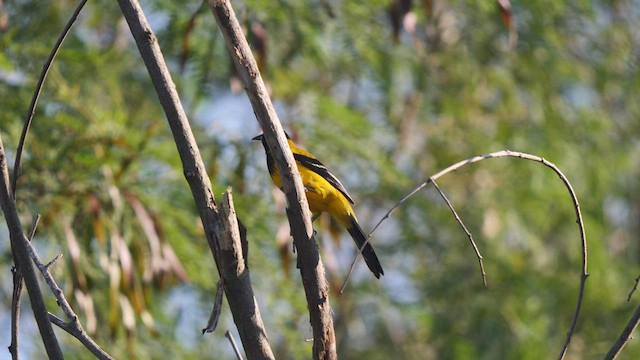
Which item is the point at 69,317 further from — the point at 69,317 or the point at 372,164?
the point at 372,164

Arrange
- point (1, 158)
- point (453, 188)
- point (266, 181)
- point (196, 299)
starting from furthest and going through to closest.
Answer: point (453, 188), point (196, 299), point (266, 181), point (1, 158)

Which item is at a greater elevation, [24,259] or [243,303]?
[24,259]

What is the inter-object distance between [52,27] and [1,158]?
17.2 feet

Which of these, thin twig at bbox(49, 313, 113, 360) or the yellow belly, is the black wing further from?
thin twig at bbox(49, 313, 113, 360)

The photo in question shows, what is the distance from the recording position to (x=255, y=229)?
661 centimetres

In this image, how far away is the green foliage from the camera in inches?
245

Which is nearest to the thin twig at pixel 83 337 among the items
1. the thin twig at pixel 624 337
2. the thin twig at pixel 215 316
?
the thin twig at pixel 215 316

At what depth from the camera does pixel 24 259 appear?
278 cm

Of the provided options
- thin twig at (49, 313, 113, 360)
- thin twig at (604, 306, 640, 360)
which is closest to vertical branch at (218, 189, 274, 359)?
thin twig at (49, 313, 113, 360)

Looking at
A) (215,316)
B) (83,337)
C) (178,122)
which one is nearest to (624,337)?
(215,316)

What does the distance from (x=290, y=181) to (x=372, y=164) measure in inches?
171

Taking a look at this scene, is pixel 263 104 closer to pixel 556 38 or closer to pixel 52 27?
pixel 52 27

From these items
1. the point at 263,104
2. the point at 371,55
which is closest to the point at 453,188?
the point at 371,55

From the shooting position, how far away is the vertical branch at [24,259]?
278 cm
